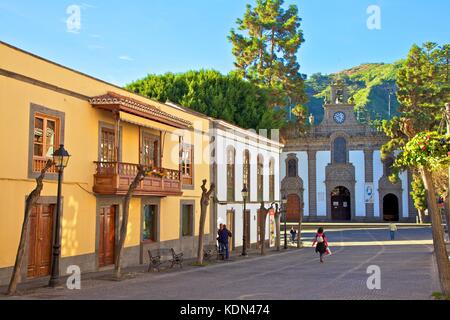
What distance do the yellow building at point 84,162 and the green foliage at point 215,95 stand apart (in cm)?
1587

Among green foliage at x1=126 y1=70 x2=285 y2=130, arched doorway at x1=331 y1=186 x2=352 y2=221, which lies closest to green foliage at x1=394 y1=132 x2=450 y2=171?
green foliage at x1=126 y1=70 x2=285 y2=130

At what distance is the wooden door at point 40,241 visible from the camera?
1554 cm

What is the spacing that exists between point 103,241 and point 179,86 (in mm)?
25489

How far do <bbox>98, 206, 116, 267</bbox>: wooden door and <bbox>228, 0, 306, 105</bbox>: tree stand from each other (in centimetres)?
3297

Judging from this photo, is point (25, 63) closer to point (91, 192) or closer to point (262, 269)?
point (91, 192)

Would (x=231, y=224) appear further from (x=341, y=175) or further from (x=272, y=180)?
(x=341, y=175)

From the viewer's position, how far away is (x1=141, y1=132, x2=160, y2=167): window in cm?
2166

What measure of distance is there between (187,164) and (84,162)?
8.40 meters

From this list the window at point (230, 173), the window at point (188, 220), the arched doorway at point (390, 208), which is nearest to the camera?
the window at point (188, 220)

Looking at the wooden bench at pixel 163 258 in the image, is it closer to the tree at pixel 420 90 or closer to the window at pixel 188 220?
the window at pixel 188 220

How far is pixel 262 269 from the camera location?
19922 millimetres

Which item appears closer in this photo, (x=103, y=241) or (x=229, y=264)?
(x=103, y=241)

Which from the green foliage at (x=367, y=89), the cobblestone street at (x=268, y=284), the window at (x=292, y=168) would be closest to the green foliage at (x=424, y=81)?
the window at (x=292, y=168)
